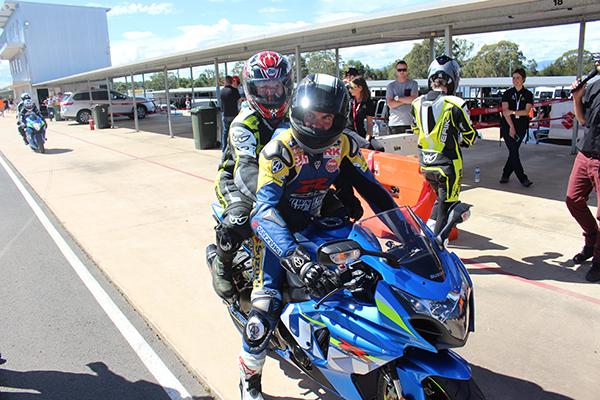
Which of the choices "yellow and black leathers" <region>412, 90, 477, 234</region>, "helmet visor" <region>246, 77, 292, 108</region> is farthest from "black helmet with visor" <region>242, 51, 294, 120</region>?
"yellow and black leathers" <region>412, 90, 477, 234</region>

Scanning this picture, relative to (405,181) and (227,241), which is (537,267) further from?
(227,241)

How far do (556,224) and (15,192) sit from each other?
1054 centimetres

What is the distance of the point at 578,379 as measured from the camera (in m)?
2.92

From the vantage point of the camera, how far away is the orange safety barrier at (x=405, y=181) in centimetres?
542

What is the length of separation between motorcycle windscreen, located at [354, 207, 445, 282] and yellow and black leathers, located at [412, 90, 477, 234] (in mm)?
2356

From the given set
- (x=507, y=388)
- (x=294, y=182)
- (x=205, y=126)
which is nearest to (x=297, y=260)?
(x=294, y=182)

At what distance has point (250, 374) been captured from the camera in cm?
263

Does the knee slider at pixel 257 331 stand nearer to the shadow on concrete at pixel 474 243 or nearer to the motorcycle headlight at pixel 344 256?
the motorcycle headlight at pixel 344 256

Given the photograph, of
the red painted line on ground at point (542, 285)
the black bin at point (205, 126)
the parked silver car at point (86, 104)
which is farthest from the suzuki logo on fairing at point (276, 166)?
the parked silver car at point (86, 104)

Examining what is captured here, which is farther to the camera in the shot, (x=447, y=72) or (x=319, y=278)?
(x=447, y=72)

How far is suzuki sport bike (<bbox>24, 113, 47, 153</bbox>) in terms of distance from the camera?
14.8 m

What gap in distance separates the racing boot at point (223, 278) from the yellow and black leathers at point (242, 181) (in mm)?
140

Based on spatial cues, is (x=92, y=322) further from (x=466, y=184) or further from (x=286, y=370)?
(x=466, y=184)

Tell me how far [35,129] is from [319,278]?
16.2 m
